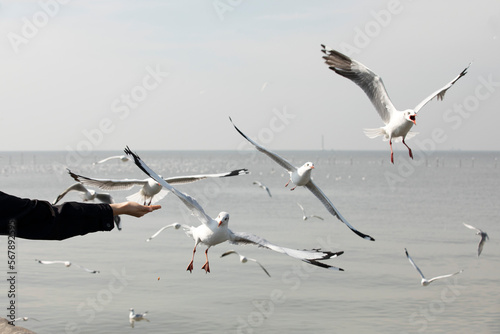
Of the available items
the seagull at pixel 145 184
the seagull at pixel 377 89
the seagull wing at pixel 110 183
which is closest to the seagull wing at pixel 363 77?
the seagull at pixel 377 89

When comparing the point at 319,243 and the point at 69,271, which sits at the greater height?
the point at 69,271

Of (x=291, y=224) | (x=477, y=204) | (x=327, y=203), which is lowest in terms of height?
(x=477, y=204)

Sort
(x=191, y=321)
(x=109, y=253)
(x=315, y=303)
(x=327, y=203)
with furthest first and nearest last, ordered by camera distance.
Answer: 1. (x=109, y=253)
2. (x=315, y=303)
3. (x=191, y=321)
4. (x=327, y=203)

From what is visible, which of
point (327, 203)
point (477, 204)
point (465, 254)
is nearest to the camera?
point (327, 203)

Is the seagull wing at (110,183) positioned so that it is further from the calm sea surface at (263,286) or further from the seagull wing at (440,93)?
the seagull wing at (440,93)

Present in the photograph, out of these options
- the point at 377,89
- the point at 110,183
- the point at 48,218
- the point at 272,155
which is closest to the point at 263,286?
the point at 110,183

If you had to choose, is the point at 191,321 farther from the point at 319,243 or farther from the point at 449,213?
the point at 449,213

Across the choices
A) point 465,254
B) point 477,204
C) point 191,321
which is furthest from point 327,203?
point 477,204

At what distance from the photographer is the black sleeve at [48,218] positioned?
69.7 inches

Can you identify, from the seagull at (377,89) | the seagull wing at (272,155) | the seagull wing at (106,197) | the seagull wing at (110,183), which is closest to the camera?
the seagull wing at (272,155)

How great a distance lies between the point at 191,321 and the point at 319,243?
928cm

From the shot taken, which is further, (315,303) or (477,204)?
(477,204)

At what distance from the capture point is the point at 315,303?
11.6m

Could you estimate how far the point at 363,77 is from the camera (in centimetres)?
827
